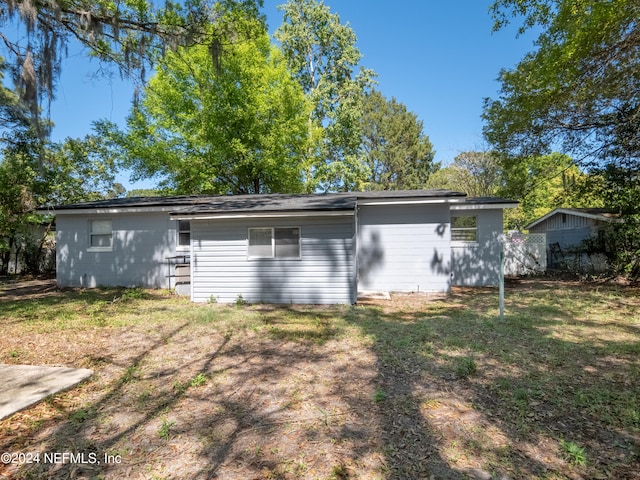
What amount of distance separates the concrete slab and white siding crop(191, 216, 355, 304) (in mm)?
4604

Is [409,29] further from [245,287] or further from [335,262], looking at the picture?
[245,287]

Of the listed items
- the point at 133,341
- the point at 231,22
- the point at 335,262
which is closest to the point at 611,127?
the point at 335,262

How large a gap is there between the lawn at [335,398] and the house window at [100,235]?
17.8 ft

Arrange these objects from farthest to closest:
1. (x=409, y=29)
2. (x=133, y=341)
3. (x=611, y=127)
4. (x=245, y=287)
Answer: (x=409, y=29)
(x=611, y=127)
(x=245, y=287)
(x=133, y=341)

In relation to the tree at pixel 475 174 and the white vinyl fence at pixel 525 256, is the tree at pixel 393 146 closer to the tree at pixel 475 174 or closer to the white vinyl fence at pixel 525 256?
the tree at pixel 475 174

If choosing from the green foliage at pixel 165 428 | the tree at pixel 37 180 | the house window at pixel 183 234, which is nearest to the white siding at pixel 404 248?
the house window at pixel 183 234

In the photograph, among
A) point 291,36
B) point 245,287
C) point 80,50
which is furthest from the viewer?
point 291,36

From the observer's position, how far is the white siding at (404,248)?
10.3 m

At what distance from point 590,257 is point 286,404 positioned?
15.3m

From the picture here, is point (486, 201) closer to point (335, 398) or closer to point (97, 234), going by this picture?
point (335, 398)

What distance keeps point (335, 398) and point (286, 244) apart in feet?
17.6

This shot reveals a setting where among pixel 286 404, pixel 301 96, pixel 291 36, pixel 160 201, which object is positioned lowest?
pixel 286 404

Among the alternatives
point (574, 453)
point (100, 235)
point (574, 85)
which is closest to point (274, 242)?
point (574, 453)

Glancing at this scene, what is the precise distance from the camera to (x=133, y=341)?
18.0ft
